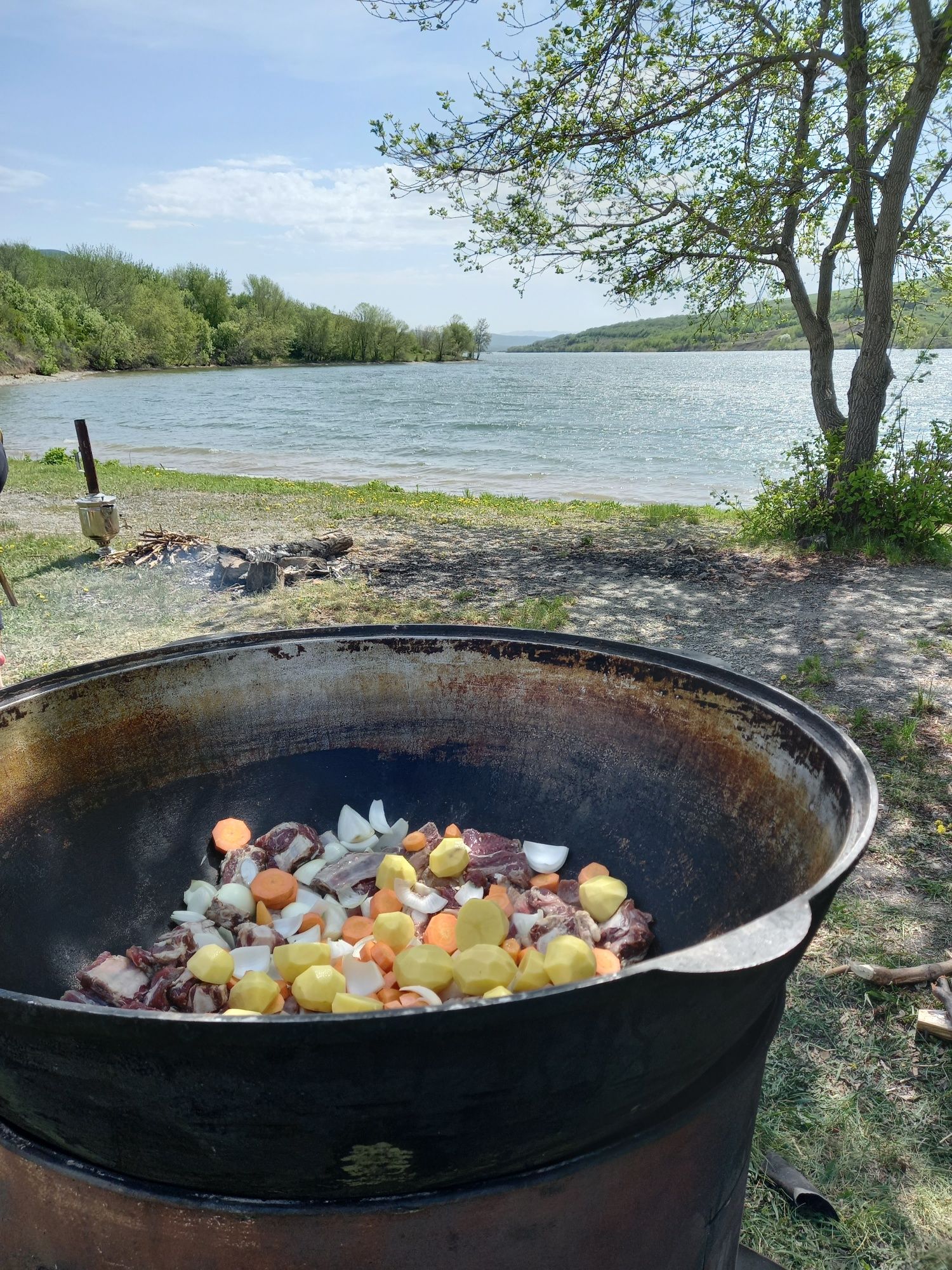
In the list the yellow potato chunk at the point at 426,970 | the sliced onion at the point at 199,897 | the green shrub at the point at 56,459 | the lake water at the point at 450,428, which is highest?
the yellow potato chunk at the point at 426,970

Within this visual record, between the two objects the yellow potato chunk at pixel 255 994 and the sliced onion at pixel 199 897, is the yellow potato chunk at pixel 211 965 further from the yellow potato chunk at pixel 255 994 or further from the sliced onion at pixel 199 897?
the sliced onion at pixel 199 897

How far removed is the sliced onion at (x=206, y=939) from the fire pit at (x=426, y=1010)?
9.3 inches

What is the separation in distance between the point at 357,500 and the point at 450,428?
18567 millimetres

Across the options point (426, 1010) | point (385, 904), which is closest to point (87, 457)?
point (385, 904)

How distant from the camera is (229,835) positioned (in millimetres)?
2160

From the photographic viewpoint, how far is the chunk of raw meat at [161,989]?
65.7 inches

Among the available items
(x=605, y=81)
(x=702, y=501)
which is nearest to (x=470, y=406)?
(x=702, y=501)

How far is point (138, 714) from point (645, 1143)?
1.49 m

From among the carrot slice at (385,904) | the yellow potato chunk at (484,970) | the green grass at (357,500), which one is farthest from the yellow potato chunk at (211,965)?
the green grass at (357,500)

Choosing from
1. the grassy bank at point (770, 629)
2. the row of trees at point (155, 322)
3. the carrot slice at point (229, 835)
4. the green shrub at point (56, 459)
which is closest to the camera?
the grassy bank at point (770, 629)

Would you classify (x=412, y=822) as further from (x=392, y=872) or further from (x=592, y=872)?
(x=592, y=872)

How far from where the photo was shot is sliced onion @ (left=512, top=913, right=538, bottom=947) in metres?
1.81

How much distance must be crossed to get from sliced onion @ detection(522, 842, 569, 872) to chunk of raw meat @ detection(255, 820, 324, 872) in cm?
58

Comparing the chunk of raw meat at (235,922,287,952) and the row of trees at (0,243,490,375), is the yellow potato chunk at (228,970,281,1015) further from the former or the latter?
the row of trees at (0,243,490,375)
